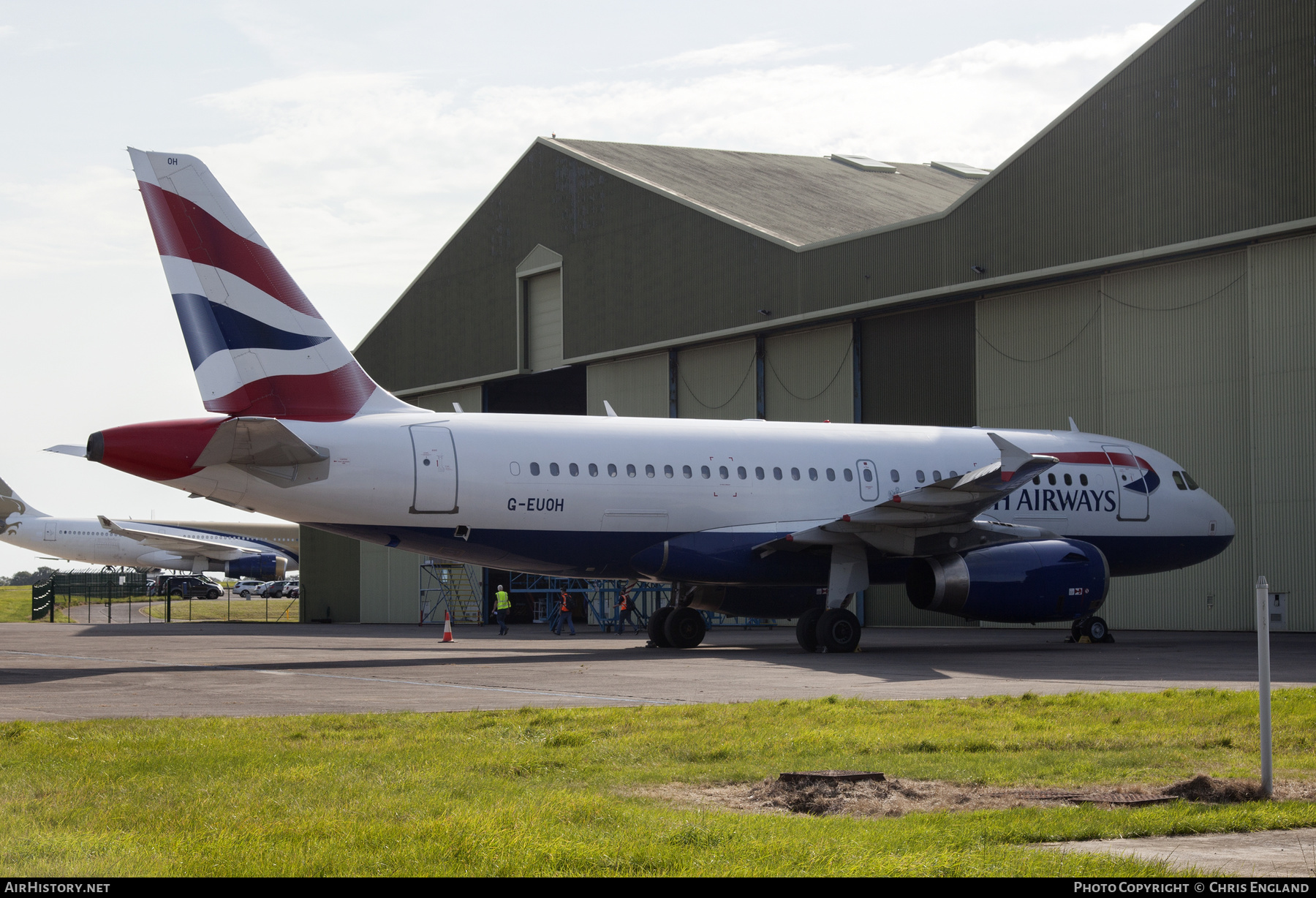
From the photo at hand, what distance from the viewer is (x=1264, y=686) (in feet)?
24.0

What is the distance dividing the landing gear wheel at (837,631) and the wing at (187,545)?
2496 inches

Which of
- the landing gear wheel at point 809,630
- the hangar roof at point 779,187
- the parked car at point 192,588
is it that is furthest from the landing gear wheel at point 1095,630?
the parked car at point 192,588

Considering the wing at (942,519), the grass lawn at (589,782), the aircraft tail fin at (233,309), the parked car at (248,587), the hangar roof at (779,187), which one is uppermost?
the hangar roof at (779,187)

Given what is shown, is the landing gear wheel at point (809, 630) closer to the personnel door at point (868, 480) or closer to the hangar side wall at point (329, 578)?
the personnel door at point (868, 480)

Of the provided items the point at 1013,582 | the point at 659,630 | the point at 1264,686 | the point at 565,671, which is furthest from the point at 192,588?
the point at 1264,686

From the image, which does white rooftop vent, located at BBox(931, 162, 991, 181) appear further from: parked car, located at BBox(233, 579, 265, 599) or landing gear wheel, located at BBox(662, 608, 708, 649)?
parked car, located at BBox(233, 579, 265, 599)

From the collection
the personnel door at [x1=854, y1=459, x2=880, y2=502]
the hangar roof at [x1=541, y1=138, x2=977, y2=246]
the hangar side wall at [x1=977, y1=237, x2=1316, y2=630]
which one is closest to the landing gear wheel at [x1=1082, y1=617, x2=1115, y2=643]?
the hangar side wall at [x1=977, y1=237, x2=1316, y2=630]

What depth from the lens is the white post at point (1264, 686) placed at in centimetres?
709

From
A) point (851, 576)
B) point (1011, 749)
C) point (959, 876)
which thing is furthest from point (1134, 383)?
point (959, 876)

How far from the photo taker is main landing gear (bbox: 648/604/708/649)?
23.5m

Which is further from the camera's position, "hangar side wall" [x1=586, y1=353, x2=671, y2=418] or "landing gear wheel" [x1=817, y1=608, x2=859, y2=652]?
"hangar side wall" [x1=586, y1=353, x2=671, y2=418]

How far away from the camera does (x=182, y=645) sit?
87.7 ft

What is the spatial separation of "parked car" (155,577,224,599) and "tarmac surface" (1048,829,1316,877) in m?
80.0
